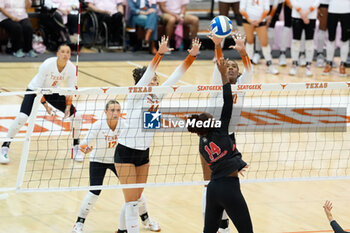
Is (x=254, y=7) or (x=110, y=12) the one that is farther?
(x=110, y=12)

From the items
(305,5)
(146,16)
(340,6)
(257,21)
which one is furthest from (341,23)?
(146,16)

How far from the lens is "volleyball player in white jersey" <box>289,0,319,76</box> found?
15984mm

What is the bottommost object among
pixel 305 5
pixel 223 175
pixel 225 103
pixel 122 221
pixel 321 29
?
pixel 122 221

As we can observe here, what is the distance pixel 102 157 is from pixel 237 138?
14.0 feet

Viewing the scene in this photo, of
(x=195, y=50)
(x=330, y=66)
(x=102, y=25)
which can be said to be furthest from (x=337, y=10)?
(x=195, y=50)

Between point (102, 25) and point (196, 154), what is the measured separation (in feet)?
24.7

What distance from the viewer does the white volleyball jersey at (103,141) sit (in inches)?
315

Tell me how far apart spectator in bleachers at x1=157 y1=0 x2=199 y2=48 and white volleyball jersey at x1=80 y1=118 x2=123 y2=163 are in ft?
31.3

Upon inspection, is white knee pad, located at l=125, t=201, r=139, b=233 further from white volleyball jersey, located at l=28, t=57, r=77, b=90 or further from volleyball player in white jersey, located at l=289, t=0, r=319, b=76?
volleyball player in white jersey, located at l=289, t=0, r=319, b=76

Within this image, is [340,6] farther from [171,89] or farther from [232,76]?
[171,89]

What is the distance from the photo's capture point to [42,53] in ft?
55.8

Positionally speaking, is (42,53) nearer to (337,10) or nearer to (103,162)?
(337,10)

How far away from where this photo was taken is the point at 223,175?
21.8 ft

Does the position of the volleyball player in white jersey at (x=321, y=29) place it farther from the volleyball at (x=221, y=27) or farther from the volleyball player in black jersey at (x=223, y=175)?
the volleyball player in black jersey at (x=223, y=175)
